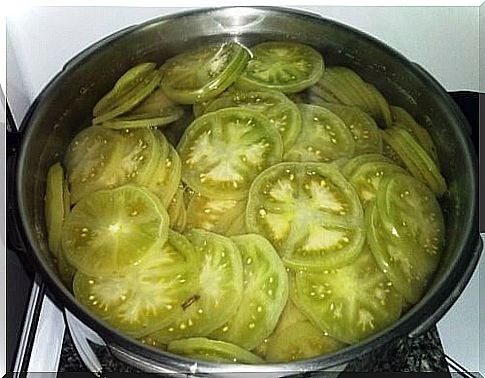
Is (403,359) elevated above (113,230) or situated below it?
below

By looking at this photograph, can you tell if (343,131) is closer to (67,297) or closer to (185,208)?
(185,208)

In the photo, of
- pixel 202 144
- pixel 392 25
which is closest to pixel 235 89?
pixel 202 144

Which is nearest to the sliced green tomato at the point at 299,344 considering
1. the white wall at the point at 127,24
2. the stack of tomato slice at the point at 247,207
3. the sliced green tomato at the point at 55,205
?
the stack of tomato slice at the point at 247,207

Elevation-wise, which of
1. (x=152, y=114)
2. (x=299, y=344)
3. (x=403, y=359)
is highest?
(x=152, y=114)

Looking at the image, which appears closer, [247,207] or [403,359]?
[247,207]

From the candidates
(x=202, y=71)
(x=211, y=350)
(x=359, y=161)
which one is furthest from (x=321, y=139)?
(x=211, y=350)

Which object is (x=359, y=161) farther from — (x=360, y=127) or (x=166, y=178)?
(x=166, y=178)

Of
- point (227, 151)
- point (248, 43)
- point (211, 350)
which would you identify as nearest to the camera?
point (211, 350)
